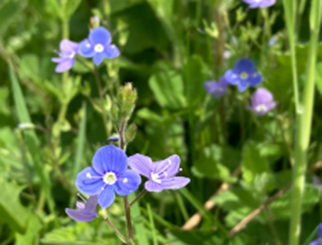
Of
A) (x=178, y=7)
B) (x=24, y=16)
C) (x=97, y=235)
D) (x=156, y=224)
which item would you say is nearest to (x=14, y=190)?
(x=97, y=235)

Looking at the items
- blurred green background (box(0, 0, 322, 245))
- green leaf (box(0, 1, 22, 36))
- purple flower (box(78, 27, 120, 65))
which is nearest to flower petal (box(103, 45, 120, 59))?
purple flower (box(78, 27, 120, 65))

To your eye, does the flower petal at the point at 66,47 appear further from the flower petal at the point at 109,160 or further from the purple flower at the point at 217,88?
the flower petal at the point at 109,160

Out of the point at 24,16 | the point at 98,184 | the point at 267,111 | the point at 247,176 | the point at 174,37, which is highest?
the point at 24,16

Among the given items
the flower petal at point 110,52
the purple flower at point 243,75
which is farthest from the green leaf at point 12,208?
the purple flower at point 243,75

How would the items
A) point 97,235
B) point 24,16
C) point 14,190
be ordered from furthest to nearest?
point 24,16 < point 14,190 < point 97,235

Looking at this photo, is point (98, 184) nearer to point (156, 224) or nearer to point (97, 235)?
point (97, 235)

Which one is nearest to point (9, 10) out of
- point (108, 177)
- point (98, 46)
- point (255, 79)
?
point (98, 46)

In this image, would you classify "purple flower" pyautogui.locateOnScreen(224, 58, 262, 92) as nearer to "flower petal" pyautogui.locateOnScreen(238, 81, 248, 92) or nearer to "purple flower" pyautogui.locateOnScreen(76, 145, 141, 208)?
"flower petal" pyautogui.locateOnScreen(238, 81, 248, 92)
